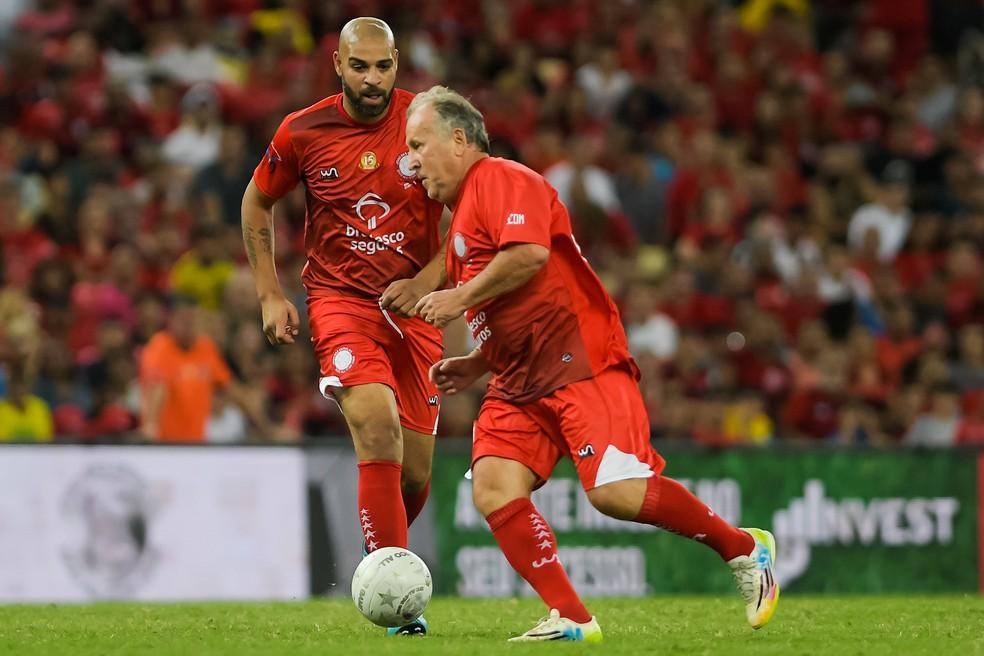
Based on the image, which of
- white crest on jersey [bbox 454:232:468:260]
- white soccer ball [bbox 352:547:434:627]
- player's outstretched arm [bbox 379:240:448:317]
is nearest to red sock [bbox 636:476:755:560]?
white soccer ball [bbox 352:547:434:627]

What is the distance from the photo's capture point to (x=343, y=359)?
24.1 feet

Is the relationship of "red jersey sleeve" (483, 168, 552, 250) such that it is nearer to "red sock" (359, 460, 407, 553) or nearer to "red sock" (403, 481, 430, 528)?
"red sock" (359, 460, 407, 553)

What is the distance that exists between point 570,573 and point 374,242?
4.69 meters

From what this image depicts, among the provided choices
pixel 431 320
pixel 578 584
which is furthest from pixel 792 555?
pixel 431 320

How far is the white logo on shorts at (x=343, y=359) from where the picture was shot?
7332mm

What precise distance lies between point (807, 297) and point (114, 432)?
6.20m

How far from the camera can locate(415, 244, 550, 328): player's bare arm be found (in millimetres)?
6344

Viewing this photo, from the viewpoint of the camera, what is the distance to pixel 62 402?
1248 cm

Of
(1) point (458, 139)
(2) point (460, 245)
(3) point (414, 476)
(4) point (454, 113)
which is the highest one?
(4) point (454, 113)

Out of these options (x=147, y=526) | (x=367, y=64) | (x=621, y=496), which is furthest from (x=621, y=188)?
(x=621, y=496)

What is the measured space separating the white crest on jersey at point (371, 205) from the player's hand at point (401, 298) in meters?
0.39

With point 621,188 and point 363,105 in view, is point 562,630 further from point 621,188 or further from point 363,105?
point 621,188

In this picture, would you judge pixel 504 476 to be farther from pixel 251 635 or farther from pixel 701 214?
pixel 701 214

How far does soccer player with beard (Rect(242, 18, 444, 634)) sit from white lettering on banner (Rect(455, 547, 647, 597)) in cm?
390
